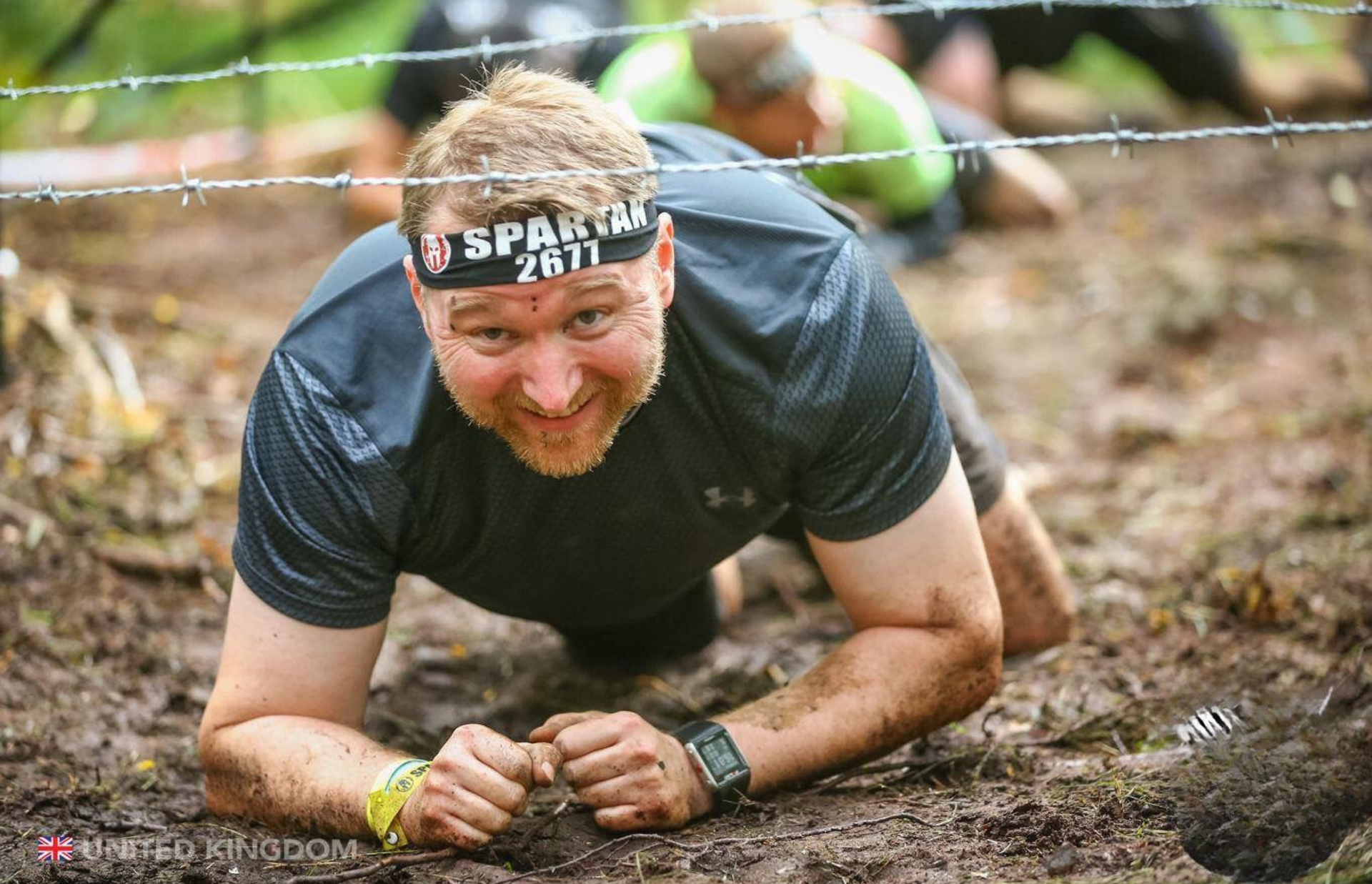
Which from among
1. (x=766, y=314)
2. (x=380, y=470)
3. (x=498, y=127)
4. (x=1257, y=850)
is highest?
(x=498, y=127)

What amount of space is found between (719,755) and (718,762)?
0.5 inches

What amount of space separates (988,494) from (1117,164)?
5583 millimetres

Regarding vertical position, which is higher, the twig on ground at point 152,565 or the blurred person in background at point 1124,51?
the blurred person in background at point 1124,51

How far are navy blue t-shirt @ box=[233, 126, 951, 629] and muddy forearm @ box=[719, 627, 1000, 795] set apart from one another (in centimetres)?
27

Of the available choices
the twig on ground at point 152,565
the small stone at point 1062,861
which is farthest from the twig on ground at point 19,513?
the small stone at point 1062,861

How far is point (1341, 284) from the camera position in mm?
6367

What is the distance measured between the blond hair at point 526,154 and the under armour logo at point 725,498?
0.63m

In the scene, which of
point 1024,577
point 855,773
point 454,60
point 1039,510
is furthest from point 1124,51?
point 855,773

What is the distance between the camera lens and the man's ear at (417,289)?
270 centimetres

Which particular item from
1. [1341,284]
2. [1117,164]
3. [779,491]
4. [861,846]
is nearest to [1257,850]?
[861,846]

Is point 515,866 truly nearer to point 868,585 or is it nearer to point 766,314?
point 868,585

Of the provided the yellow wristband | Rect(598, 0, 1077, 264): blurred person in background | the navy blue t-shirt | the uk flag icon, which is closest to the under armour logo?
the navy blue t-shirt

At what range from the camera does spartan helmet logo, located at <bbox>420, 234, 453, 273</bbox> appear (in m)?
2.58

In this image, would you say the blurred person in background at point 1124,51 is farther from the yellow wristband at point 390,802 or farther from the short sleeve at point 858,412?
the yellow wristband at point 390,802
